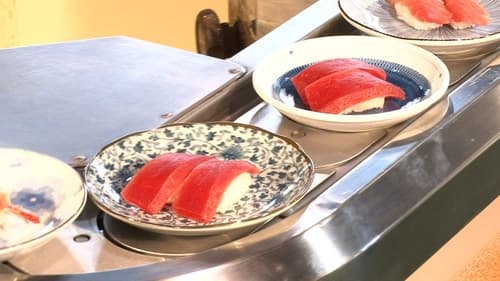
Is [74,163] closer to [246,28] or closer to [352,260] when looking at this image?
[352,260]

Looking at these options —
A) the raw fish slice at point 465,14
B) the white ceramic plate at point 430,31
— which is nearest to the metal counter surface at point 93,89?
the white ceramic plate at point 430,31

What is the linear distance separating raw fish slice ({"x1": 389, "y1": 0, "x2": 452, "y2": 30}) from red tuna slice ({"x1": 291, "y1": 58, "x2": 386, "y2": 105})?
0.16 meters

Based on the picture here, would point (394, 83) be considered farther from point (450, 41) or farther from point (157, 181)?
point (157, 181)

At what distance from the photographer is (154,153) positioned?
0.85 meters

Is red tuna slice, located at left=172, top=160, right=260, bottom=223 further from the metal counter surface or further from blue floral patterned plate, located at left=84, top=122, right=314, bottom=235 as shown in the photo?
the metal counter surface

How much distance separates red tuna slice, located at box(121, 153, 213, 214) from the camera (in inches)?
30.2

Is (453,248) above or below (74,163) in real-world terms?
below

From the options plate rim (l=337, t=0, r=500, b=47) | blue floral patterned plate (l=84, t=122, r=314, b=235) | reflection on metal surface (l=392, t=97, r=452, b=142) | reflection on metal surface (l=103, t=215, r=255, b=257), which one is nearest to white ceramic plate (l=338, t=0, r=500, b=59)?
plate rim (l=337, t=0, r=500, b=47)

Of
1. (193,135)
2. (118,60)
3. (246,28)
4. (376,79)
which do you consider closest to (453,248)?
(376,79)

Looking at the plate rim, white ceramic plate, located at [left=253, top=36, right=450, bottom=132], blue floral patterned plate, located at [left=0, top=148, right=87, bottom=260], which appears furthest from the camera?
the plate rim

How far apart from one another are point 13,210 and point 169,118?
265mm

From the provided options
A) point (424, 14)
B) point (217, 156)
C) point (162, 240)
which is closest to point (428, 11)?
point (424, 14)

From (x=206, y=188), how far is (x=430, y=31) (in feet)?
1.61

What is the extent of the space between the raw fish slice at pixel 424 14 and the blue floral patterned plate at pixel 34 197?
0.56m
